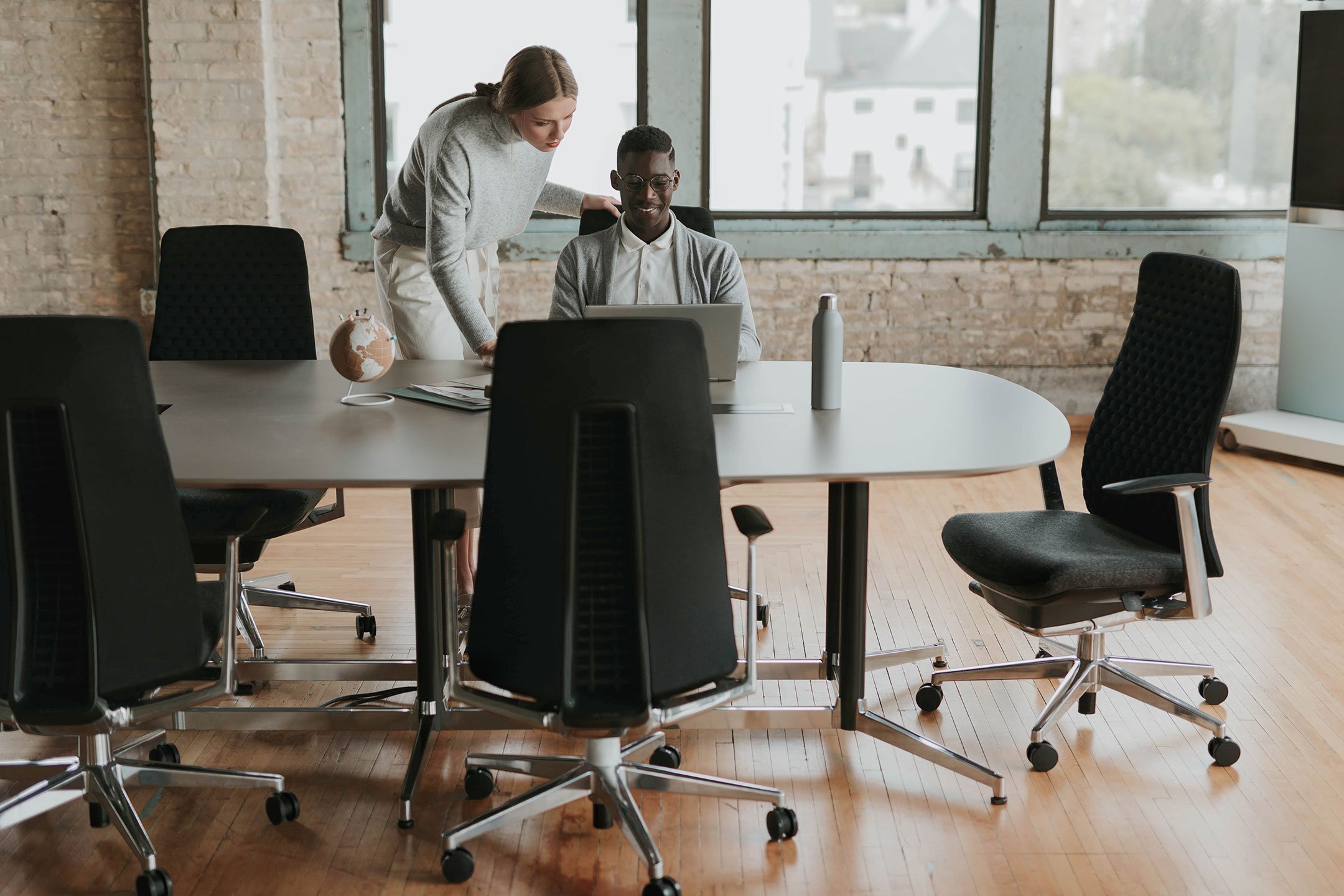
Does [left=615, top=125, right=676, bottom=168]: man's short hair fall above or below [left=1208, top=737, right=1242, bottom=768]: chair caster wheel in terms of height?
above

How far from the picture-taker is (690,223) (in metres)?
3.68

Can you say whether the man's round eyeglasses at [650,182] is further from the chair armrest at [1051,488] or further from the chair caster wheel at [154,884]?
the chair caster wheel at [154,884]

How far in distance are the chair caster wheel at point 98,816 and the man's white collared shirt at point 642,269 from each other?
1.75 m

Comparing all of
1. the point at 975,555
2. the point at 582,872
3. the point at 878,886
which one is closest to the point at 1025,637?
the point at 975,555

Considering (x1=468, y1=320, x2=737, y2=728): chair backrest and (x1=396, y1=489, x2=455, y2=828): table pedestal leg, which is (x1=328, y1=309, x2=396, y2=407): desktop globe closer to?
(x1=396, y1=489, x2=455, y2=828): table pedestal leg

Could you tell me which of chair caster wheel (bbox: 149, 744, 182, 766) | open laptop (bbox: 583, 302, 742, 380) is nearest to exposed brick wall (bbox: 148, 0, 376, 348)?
open laptop (bbox: 583, 302, 742, 380)

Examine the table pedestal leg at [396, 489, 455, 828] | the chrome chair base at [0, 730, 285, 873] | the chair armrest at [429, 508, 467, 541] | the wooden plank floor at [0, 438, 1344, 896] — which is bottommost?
the wooden plank floor at [0, 438, 1344, 896]

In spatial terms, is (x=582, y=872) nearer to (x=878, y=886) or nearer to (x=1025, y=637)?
(x=878, y=886)

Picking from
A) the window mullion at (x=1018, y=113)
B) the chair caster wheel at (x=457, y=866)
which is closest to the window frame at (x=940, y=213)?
the window mullion at (x=1018, y=113)

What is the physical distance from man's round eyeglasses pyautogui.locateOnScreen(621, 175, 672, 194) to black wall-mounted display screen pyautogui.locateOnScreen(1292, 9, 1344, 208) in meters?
3.35

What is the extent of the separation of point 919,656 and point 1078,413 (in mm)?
3367

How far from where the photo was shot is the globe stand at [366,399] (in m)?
2.83

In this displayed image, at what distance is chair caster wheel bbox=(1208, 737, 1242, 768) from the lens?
2.73m

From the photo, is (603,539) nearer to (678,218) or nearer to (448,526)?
(448,526)
